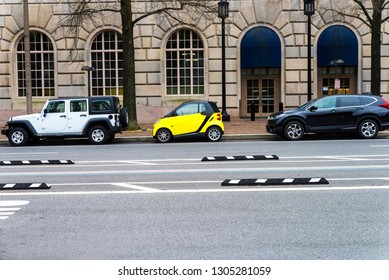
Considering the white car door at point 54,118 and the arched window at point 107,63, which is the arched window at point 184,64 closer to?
the arched window at point 107,63

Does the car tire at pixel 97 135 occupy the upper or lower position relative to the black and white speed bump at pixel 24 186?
upper

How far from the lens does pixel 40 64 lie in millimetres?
32906

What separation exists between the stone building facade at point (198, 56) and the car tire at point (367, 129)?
9.70m

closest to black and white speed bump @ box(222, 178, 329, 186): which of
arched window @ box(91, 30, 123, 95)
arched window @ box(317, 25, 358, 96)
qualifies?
arched window @ box(317, 25, 358, 96)

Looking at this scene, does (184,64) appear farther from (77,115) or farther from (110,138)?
(77,115)

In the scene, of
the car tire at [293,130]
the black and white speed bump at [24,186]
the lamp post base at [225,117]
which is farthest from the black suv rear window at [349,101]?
the black and white speed bump at [24,186]

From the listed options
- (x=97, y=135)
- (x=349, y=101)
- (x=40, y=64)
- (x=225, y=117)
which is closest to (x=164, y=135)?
(x=97, y=135)

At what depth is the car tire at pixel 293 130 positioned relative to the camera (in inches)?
875

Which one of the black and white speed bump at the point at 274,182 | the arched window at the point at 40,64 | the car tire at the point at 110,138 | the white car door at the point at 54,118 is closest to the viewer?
the black and white speed bump at the point at 274,182

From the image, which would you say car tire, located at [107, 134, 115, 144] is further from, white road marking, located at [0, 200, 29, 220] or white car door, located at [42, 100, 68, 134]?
white road marking, located at [0, 200, 29, 220]

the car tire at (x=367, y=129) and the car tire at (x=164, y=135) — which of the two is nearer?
the car tire at (x=367, y=129)

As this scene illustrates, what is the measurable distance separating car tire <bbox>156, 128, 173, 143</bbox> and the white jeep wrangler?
1464 millimetres

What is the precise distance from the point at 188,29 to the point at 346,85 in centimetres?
882

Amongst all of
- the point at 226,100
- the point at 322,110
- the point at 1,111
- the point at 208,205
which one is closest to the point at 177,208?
the point at 208,205
